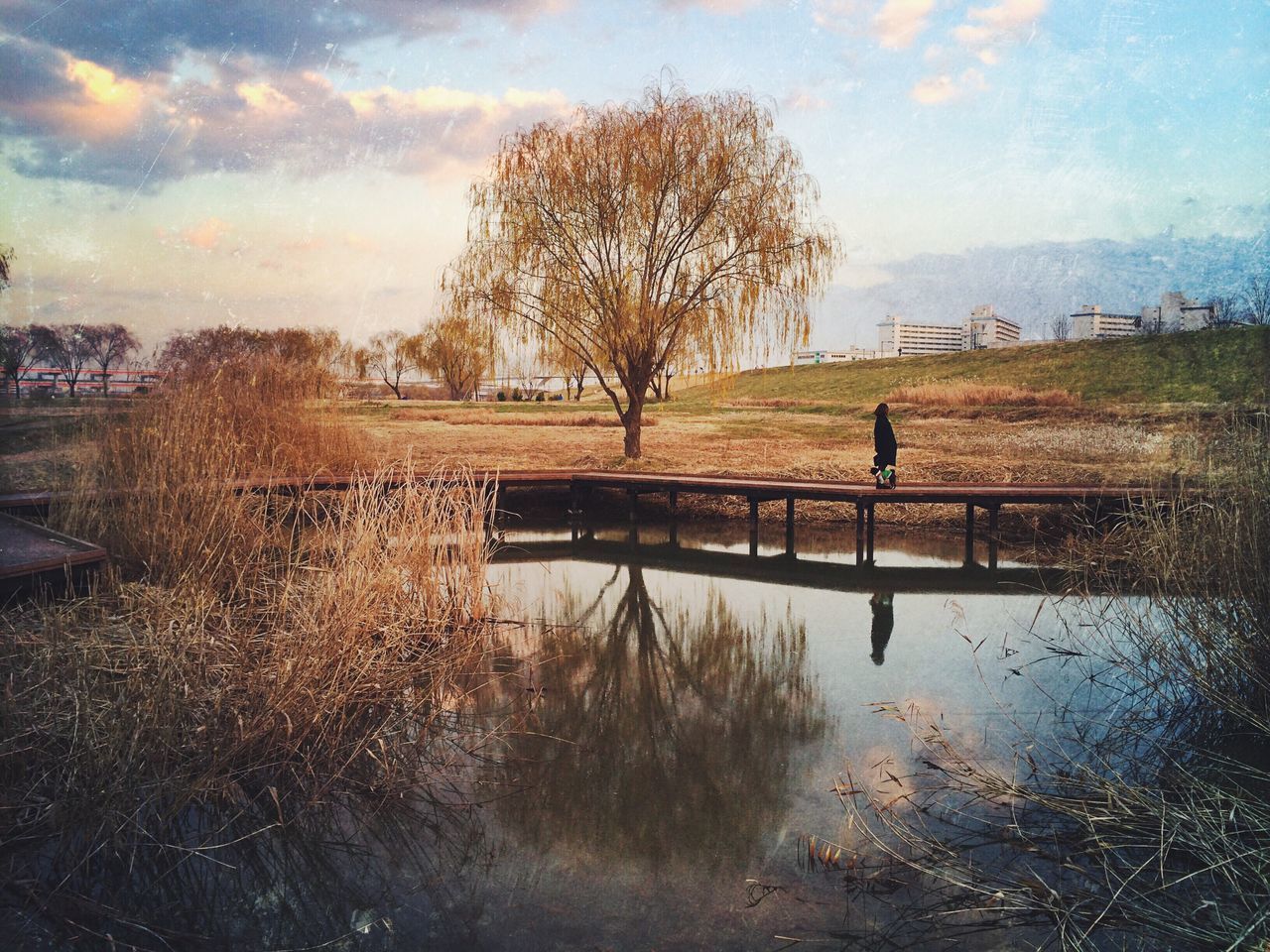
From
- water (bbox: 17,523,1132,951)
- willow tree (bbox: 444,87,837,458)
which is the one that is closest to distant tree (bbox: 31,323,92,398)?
willow tree (bbox: 444,87,837,458)

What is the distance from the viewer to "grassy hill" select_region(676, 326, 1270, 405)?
18.1 meters

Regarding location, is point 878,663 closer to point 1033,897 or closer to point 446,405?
point 1033,897

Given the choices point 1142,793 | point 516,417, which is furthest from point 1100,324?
point 1142,793

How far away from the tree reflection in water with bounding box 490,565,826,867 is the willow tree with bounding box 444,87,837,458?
6.44 meters

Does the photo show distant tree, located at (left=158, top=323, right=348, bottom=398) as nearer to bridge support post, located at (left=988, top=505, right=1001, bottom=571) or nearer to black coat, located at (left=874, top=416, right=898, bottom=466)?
black coat, located at (left=874, top=416, right=898, bottom=466)

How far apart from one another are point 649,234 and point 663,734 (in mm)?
9232

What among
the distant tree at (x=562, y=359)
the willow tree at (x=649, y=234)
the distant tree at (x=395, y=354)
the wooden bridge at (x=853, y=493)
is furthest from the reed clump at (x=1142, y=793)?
the distant tree at (x=395, y=354)

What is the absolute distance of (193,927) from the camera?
2635 mm

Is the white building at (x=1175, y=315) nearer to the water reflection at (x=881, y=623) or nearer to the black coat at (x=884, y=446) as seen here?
the black coat at (x=884, y=446)

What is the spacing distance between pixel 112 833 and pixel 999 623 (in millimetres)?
5207

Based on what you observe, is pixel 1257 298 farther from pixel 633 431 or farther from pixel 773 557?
pixel 773 557

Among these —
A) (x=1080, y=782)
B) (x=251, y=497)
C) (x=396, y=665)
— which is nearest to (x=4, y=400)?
(x=251, y=497)

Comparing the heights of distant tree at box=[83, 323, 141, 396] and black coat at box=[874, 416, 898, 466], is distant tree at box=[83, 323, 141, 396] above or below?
above

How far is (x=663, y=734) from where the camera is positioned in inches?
164
